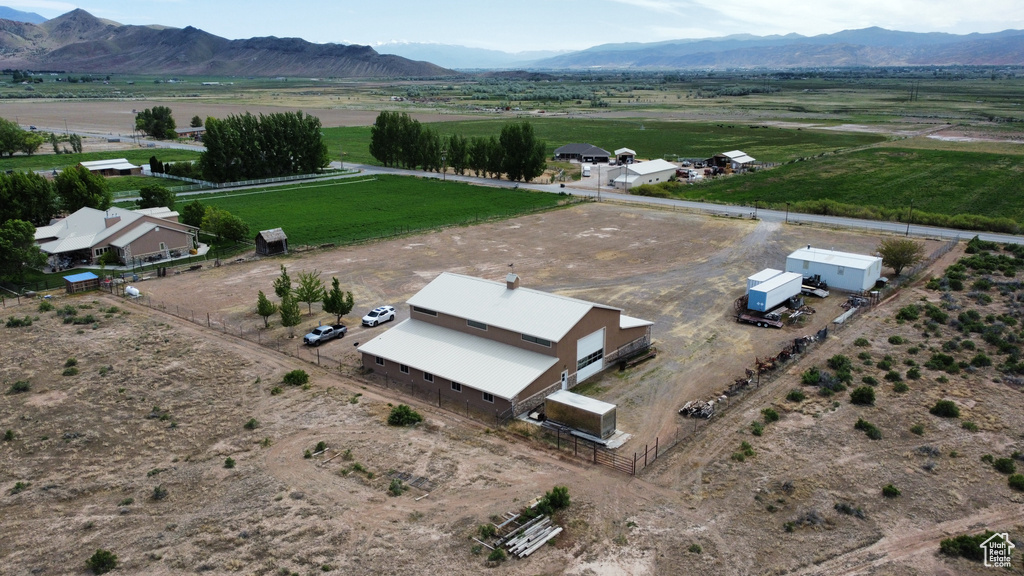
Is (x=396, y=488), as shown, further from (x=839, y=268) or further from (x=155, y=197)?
(x=155, y=197)

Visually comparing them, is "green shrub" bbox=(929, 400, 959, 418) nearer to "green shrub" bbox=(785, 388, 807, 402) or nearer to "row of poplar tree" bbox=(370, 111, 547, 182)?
"green shrub" bbox=(785, 388, 807, 402)

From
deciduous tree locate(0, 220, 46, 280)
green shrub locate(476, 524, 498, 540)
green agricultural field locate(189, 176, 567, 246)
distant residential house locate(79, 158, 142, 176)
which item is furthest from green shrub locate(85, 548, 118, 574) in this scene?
distant residential house locate(79, 158, 142, 176)

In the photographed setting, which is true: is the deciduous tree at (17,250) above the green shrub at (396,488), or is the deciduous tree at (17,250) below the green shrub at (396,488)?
above

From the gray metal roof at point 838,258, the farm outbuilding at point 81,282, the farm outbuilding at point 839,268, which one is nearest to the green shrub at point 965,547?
the farm outbuilding at point 839,268

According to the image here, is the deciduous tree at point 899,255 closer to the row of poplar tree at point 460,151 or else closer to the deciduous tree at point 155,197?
the row of poplar tree at point 460,151

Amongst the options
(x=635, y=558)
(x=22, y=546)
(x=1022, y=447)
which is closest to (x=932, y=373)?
(x=1022, y=447)

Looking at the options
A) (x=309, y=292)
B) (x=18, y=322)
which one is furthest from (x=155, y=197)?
(x=309, y=292)
